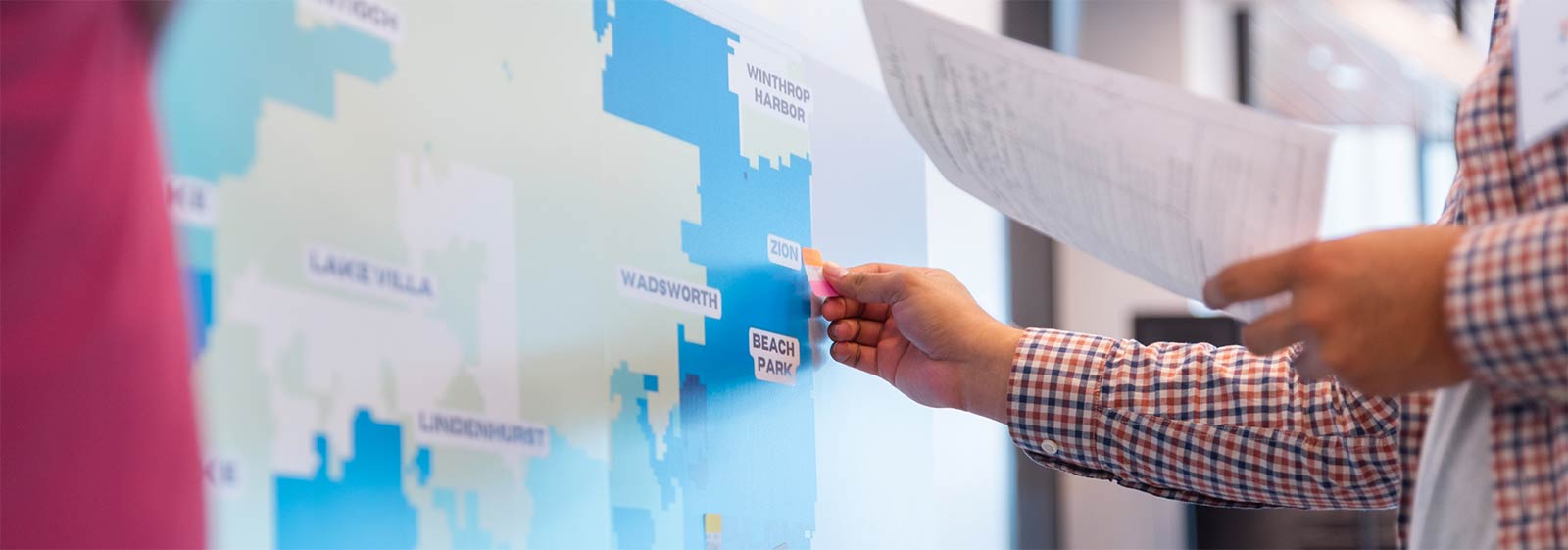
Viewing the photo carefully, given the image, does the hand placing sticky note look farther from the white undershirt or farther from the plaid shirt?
the white undershirt

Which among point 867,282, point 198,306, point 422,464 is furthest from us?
point 867,282

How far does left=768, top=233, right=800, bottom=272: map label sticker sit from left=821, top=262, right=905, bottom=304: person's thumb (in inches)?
1.7

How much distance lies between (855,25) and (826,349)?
274 mm

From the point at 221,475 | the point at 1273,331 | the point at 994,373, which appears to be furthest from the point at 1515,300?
the point at 221,475

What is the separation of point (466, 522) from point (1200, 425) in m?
0.54

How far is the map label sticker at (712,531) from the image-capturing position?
82 centimetres

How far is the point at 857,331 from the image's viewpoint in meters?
1.02

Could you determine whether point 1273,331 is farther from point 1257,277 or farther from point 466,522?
point 466,522

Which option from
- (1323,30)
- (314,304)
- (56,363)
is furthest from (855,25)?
(1323,30)

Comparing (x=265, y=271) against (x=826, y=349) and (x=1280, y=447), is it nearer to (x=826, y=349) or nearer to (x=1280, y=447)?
(x=826, y=349)

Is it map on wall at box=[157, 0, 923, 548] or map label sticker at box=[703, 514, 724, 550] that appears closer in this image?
map on wall at box=[157, 0, 923, 548]

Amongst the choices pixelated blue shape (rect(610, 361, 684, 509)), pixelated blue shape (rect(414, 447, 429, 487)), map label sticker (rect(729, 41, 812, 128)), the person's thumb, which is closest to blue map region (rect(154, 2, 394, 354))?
pixelated blue shape (rect(414, 447, 429, 487))

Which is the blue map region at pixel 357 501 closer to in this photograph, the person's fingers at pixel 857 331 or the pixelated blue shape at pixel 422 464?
the pixelated blue shape at pixel 422 464

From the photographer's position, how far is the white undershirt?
678mm
